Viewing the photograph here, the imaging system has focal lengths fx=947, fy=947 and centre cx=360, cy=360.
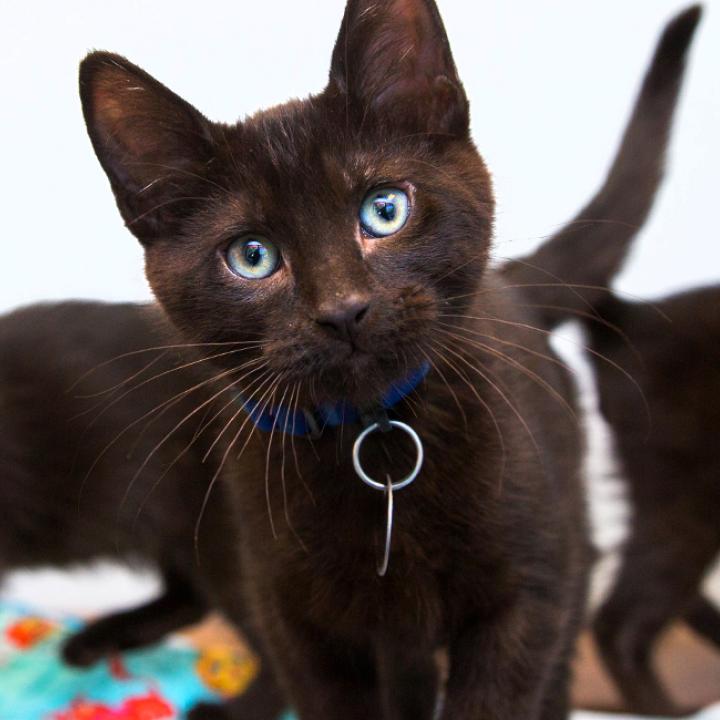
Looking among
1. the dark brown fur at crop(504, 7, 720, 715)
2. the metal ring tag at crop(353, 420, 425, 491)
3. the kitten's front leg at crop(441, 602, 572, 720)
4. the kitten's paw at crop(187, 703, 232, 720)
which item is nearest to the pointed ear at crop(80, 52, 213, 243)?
the metal ring tag at crop(353, 420, 425, 491)

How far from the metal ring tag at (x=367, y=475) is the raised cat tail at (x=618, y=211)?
479 millimetres

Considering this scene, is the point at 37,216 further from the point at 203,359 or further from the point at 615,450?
the point at 615,450

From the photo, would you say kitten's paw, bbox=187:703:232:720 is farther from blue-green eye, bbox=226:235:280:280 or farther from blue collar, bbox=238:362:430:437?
blue-green eye, bbox=226:235:280:280

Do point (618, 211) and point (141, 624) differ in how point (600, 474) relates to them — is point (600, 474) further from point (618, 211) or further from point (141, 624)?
point (141, 624)

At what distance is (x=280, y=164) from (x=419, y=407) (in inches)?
11.5

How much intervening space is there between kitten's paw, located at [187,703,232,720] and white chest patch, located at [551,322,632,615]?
0.61 metres

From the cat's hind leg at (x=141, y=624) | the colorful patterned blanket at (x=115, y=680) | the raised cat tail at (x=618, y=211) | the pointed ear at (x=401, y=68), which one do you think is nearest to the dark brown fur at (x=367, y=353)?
the pointed ear at (x=401, y=68)

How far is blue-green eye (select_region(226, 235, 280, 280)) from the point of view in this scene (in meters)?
0.91

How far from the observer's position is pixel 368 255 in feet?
2.90

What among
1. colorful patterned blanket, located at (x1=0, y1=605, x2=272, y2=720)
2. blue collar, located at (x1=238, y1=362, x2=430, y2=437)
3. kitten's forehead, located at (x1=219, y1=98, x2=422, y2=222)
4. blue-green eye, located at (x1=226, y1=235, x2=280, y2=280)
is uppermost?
kitten's forehead, located at (x1=219, y1=98, x2=422, y2=222)

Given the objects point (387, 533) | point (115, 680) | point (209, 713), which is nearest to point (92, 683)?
point (115, 680)

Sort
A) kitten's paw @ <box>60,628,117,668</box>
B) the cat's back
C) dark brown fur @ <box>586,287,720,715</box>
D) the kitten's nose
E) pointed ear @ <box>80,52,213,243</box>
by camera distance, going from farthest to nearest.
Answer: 1. kitten's paw @ <box>60,628,117,668</box>
2. dark brown fur @ <box>586,287,720,715</box>
3. the cat's back
4. pointed ear @ <box>80,52,213,243</box>
5. the kitten's nose

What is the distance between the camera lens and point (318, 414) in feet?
3.22

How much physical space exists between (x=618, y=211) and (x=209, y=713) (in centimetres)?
102
